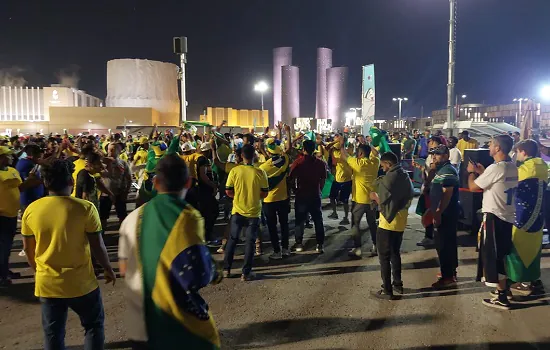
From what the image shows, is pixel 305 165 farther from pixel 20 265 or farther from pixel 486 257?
pixel 20 265

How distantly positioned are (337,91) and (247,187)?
62.9m

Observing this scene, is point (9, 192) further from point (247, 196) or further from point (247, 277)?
point (247, 277)

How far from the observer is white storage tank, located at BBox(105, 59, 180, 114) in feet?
236

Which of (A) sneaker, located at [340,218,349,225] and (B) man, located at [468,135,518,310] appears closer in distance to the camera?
(B) man, located at [468,135,518,310]

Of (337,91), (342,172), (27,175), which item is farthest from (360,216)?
(337,91)

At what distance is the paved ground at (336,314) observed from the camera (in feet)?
14.4

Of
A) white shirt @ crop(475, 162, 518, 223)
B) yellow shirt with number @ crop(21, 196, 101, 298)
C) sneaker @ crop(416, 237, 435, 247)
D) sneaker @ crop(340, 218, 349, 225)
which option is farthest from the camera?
sneaker @ crop(340, 218, 349, 225)

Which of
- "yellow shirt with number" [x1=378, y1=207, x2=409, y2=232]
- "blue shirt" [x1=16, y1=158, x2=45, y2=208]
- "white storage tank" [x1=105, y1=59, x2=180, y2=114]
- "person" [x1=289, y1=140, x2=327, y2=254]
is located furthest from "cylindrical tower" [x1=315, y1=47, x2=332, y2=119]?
"yellow shirt with number" [x1=378, y1=207, x2=409, y2=232]

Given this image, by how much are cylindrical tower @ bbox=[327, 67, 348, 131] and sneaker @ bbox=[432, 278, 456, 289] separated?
60.6 meters

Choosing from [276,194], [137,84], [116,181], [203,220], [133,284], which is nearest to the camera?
[133,284]

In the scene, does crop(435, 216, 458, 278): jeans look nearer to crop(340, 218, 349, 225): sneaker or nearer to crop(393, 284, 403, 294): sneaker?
crop(393, 284, 403, 294): sneaker

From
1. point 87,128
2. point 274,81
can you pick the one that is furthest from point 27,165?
point 274,81

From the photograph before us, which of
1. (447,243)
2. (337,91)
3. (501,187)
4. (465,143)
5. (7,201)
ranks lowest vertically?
(447,243)

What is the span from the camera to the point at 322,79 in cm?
7112
